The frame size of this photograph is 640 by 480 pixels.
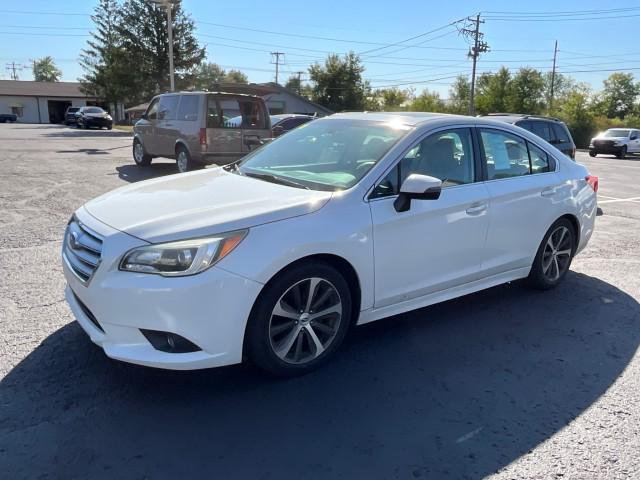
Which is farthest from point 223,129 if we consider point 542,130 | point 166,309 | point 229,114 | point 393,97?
point 393,97

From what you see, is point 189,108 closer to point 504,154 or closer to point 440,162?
point 504,154

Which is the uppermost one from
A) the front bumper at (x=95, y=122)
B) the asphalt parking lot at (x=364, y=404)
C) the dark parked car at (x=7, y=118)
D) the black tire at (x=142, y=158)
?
the dark parked car at (x=7, y=118)

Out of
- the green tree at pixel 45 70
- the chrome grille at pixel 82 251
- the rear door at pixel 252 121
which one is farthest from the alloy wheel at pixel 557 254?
the green tree at pixel 45 70

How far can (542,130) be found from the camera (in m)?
11.7

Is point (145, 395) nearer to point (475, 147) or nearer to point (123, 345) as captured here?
point (123, 345)

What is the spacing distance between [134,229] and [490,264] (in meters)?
2.80

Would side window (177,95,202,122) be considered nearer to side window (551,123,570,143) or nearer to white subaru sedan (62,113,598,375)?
white subaru sedan (62,113,598,375)

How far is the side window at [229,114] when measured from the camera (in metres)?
11.3

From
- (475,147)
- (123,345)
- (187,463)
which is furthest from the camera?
(475,147)

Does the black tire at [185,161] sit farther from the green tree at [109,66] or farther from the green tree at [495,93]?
the green tree at [495,93]

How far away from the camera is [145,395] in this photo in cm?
310

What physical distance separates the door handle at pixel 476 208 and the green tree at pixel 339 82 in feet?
177

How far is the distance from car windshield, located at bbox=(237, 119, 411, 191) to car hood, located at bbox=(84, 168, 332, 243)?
0.74 feet

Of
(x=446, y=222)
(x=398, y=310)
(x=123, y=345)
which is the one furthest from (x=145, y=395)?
(x=446, y=222)
